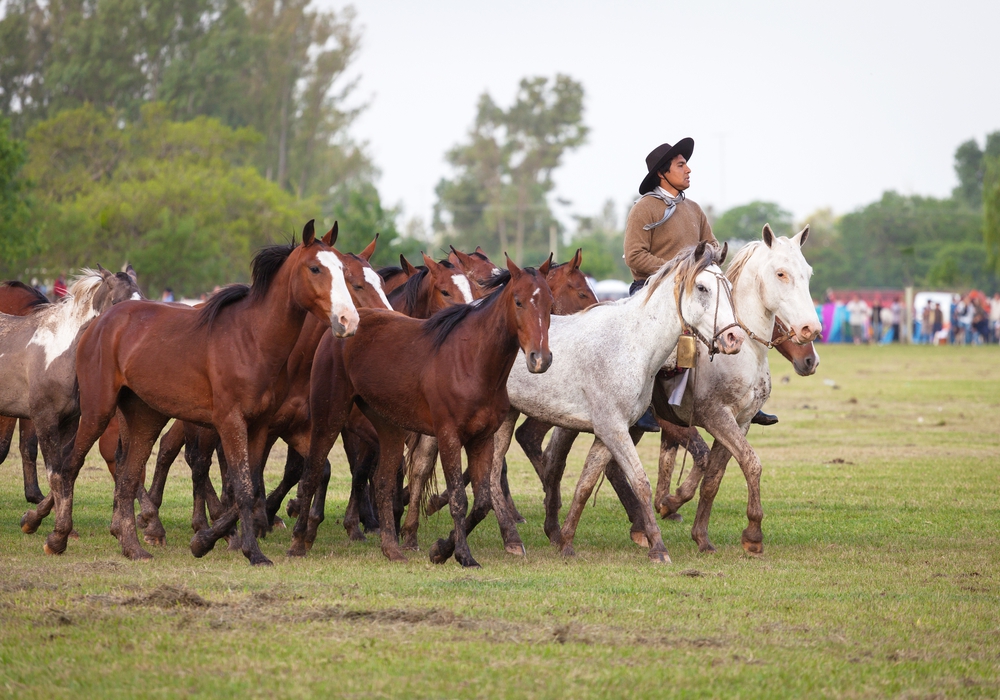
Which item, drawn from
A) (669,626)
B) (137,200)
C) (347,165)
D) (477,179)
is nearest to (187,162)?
(137,200)

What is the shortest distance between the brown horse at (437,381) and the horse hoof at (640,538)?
1697mm

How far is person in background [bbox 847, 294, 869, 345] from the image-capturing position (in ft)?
173

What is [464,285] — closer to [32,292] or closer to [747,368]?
[747,368]

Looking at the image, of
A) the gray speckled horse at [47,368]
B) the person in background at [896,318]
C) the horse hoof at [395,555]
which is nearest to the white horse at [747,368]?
the horse hoof at [395,555]

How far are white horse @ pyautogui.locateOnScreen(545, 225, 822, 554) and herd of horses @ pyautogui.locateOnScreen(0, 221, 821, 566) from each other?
0.02 meters

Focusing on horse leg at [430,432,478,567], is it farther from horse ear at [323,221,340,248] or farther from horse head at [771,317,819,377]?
horse head at [771,317,819,377]

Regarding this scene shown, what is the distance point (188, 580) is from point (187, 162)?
4680 cm

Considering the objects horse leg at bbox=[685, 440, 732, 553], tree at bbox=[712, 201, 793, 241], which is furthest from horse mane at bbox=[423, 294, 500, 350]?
tree at bbox=[712, 201, 793, 241]

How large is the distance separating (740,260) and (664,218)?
35.2 inches

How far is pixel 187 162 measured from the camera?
5119cm

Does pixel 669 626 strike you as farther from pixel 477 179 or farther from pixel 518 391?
pixel 477 179

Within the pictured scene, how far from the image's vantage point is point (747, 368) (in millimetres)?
8953

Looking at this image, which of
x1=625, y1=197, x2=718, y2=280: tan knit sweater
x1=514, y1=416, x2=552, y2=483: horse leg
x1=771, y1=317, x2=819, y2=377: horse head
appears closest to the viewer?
x1=771, y1=317, x2=819, y2=377: horse head

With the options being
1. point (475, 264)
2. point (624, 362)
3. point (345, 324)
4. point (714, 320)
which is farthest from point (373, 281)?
point (714, 320)
